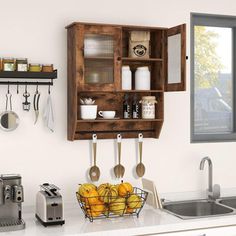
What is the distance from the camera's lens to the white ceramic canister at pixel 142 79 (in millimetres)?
3400

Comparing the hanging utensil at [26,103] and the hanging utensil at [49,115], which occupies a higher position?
the hanging utensil at [26,103]

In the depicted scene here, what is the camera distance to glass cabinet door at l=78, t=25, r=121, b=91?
10.5ft

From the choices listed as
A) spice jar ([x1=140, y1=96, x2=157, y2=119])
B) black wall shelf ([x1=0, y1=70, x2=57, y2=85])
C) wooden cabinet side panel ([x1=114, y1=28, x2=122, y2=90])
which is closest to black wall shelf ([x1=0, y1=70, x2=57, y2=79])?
black wall shelf ([x1=0, y1=70, x2=57, y2=85])

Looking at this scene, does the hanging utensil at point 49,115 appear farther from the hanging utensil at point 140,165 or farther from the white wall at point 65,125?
the hanging utensil at point 140,165

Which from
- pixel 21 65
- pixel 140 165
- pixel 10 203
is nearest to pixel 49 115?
pixel 21 65

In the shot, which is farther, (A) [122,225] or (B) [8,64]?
(B) [8,64]

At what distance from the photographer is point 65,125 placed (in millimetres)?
3354

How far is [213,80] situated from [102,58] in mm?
1105

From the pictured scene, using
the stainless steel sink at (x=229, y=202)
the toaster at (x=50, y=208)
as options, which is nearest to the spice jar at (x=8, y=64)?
the toaster at (x=50, y=208)

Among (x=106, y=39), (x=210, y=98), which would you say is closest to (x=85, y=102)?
(x=106, y=39)

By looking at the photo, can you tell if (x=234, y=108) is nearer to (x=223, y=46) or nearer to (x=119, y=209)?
(x=223, y=46)

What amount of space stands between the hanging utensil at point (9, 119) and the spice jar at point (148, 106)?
835 mm

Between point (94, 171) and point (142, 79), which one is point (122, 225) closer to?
point (94, 171)

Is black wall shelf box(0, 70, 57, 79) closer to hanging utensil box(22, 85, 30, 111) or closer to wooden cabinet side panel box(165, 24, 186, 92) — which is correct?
hanging utensil box(22, 85, 30, 111)
